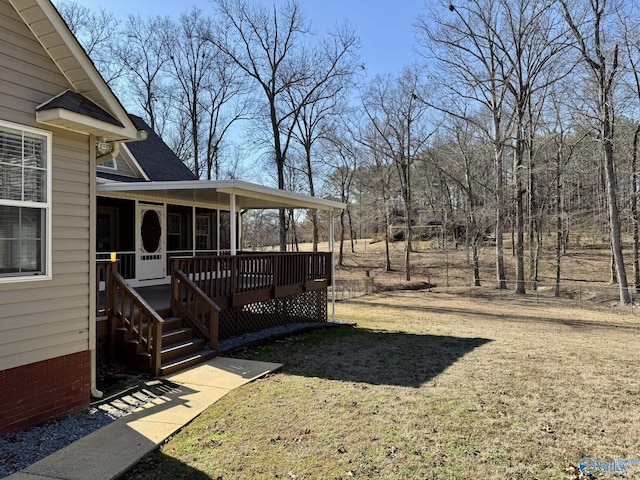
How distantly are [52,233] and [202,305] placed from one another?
3451 millimetres

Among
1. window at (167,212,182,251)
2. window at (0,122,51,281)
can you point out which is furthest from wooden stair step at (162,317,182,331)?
window at (167,212,182,251)

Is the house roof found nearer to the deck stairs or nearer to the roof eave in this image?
the roof eave

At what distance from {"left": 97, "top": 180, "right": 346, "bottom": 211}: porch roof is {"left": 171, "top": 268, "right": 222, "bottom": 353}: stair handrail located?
68.1 inches

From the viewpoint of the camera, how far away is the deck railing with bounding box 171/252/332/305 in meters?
7.98

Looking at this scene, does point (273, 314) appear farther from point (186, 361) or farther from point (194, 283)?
point (186, 361)

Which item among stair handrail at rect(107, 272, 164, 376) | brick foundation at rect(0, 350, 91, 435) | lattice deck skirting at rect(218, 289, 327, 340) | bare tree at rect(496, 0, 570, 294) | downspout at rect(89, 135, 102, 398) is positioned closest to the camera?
brick foundation at rect(0, 350, 91, 435)

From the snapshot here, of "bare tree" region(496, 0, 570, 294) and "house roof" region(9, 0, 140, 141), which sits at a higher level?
"bare tree" region(496, 0, 570, 294)

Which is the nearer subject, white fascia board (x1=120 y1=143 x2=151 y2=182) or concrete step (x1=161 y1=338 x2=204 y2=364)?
concrete step (x1=161 y1=338 x2=204 y2=364)

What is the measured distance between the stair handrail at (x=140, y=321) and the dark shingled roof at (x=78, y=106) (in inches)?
90.8

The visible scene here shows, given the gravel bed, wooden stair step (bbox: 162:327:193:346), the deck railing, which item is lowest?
the gravel bed

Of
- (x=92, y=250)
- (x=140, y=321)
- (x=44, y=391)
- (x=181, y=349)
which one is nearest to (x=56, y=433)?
(x=44, y=391)

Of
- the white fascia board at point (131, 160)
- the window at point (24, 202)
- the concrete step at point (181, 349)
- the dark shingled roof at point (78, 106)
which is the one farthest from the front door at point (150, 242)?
the window at point (24, 202)

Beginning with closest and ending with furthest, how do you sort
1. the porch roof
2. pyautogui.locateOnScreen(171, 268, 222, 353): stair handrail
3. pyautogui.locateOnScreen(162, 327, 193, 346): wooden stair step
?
pyautogui.locateOnScreen(162, 327, 193, 346): wooden stair step
pyautogui.locateOnScreen(171, 268, 222, 353): stair handrail
the porch roof

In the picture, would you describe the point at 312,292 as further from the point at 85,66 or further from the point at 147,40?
the point at 147,40
